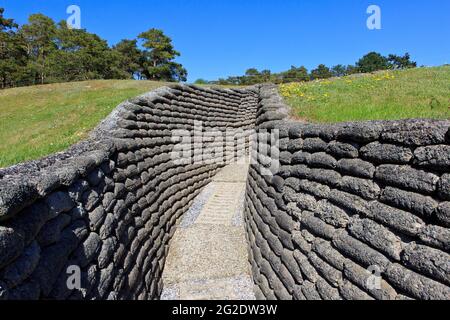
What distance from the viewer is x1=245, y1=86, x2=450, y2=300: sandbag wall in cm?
276

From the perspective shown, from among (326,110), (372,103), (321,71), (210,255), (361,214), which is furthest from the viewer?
(321,71)

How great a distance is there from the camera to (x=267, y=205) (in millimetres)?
6500

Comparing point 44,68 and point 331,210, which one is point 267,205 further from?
point 44,68

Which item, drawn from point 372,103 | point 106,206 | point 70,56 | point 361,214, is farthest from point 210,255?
point 70,56

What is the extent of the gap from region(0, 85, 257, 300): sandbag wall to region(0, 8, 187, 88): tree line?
1490 inches

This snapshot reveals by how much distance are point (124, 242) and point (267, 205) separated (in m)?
2.87

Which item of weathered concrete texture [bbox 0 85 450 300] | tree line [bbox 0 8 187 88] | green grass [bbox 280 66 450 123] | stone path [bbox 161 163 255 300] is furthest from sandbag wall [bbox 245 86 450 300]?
tree line [bbox 0 8 187 88]

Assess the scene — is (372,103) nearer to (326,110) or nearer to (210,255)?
(326,110)

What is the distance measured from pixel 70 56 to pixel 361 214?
48.4 m

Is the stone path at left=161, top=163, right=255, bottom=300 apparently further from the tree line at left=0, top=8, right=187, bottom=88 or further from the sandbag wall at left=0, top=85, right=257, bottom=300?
the tree line at left=0, top=8, right=187, bottom=88

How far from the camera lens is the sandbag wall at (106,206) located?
2646mm

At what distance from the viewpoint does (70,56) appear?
43.6m

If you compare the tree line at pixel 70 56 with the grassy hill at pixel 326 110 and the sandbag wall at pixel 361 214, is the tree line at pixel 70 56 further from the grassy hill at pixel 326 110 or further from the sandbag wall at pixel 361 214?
the sandbag wall at pixel 361 214

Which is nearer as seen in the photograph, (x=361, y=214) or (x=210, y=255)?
(x=361, y=214)
